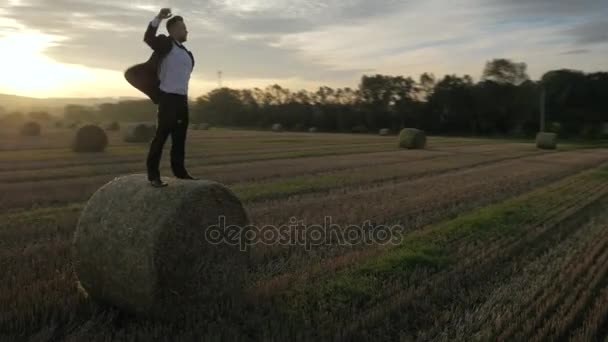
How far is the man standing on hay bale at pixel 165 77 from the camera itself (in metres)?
5.09

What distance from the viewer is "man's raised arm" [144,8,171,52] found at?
197 inches

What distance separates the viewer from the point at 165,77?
5195 millimetres

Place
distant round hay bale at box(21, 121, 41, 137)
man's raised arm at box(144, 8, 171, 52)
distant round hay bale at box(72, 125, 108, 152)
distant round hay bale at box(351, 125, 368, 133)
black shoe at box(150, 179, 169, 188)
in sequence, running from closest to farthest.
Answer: man's raised arm at box(144, 8, 171, 52) → black shoe at box(150, 179, 169, 188) → distant round hay bale at box(72, 125, 108, 152) → distant round hay bale at box(21, 121, 41, 137) → distant round hay bale at box(351, 125, 368, 133)

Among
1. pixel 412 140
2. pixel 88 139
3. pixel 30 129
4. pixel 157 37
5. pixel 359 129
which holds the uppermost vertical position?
pixel 157 37

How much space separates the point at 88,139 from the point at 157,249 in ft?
65.4

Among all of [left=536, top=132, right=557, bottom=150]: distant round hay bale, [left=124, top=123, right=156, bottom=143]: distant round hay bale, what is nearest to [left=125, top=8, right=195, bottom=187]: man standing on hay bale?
[left=124, top=123, right=156, bottom=143]: distant round hay bale

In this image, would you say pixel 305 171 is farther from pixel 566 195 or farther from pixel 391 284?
pixel 391 284

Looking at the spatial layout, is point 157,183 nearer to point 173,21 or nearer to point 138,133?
point 173,21

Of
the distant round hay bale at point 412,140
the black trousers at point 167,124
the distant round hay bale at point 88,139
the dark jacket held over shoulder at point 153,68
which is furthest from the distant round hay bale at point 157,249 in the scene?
the distant round hay bale at point 412,140

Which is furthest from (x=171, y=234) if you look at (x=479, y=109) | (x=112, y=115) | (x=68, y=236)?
(x=112, y=115)

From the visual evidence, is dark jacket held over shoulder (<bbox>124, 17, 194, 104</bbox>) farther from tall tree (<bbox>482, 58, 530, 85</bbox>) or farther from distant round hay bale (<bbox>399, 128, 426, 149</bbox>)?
tall tree (<bbox>482, 58, 530, 85</bbox>)

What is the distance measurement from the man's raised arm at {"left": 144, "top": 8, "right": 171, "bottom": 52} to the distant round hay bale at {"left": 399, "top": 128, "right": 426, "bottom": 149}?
26632 millimetres

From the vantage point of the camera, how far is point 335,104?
76062 millimetres

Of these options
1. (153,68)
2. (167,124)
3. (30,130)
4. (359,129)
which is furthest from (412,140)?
(359,129)
